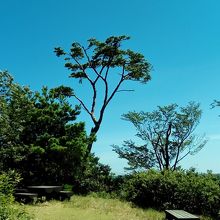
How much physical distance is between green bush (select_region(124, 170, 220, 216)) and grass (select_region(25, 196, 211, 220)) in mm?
958

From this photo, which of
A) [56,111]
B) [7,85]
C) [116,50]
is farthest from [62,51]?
[7,85]

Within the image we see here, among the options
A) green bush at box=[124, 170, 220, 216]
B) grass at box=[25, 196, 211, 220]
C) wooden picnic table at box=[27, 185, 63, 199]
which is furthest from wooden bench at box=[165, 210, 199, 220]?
wooden picnic table at box=[27, 185, 63, 199]

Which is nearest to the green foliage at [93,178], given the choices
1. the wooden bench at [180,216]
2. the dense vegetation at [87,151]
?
the dense vegetation at [87,151]

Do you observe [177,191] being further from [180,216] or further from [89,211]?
[180,216]

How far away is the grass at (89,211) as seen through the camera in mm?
13801

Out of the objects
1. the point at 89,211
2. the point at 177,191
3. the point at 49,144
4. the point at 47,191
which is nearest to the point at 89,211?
the point at 89,211

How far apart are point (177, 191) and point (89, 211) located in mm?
4246

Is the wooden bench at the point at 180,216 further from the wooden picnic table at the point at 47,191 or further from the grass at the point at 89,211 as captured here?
the wooden picnic table at the point at 47,191

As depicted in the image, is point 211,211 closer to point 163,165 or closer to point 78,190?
point 78,190

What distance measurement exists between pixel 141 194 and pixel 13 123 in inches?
267

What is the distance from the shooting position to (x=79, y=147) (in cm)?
2261

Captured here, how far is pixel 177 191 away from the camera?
682 inches

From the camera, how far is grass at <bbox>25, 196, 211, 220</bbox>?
543 inches

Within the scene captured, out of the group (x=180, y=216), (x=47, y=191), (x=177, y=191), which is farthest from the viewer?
(x=47, y=191)
